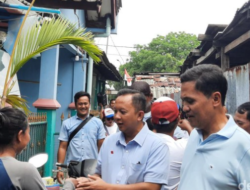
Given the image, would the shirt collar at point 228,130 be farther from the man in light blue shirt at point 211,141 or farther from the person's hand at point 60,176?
the person's hand at point 60,176

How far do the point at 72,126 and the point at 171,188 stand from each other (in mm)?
2278

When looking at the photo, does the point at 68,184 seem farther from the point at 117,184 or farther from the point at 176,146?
the point at 176,146

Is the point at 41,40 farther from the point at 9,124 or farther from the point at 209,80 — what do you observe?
the point at 209,80

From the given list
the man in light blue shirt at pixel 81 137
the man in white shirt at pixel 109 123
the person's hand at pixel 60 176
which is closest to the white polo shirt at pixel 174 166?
the person's hand at pixel 60 176

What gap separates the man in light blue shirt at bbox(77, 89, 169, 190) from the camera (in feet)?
7.20

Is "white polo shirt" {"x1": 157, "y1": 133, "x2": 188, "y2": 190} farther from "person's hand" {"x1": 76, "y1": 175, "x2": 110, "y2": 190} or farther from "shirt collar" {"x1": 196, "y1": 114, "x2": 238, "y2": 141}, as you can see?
"shirt collar" {"x1": 196, "y1": 114, "x2": 238, "y2": 141}

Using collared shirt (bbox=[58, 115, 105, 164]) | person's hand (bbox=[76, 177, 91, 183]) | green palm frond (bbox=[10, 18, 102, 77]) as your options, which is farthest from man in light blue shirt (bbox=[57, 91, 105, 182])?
person's hand (bbox=[76, 177, 91, 183])

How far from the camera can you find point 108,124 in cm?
590

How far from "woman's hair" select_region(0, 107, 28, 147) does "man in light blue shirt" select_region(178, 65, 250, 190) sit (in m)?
1.09

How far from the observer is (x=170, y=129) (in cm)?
270

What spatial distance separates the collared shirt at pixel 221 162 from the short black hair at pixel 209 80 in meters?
0.18

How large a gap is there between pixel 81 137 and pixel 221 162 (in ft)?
10.1

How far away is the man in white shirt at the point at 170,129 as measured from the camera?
254 centimetres

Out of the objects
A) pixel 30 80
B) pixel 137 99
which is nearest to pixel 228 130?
pixel 137 99
